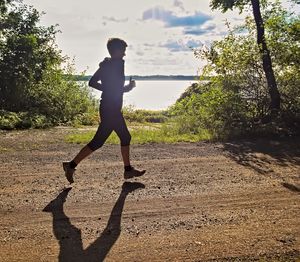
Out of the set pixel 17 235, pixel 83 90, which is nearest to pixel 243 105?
pixel 17 235

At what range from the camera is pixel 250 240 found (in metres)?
4.73

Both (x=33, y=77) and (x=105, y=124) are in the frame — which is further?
(x=33, y=77)

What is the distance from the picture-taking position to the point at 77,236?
4.78 meters

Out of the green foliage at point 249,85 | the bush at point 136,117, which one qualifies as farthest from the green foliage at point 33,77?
the green foliage at point 249,85

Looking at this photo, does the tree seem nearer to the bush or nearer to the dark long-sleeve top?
the dark long-sleeve top

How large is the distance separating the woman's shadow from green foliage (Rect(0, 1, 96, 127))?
8.84 metres

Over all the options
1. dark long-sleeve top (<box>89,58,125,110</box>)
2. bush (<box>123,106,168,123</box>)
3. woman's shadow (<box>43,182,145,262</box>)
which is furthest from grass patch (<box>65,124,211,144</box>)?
bush (<box>123,106,168,123</box>)

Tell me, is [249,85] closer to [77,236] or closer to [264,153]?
[264,153]

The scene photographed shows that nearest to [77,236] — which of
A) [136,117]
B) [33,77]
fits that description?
[33,77]

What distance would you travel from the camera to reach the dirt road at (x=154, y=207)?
448 cm

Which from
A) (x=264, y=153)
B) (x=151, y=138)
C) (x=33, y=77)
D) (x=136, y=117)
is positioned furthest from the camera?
(x=136, y=117)

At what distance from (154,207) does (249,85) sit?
7048 mm

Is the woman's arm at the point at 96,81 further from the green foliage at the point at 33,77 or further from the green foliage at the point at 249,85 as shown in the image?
the green foliage at the point at 33,77

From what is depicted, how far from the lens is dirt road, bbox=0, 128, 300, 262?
4.48m
